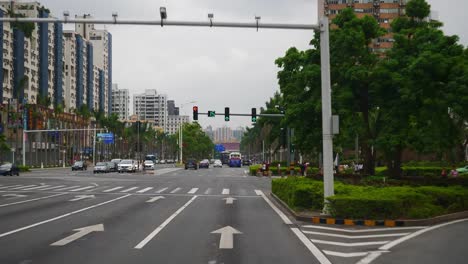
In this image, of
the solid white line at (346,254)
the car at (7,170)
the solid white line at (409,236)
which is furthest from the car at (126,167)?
the solid white line at (346,254)

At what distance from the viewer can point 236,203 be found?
24.3m

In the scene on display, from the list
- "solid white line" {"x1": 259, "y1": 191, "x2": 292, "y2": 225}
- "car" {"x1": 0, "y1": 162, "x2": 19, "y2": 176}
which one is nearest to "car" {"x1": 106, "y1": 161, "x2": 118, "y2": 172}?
"car" {"x1": 0, "y1": 162, "x2": 19, "y2": 176}

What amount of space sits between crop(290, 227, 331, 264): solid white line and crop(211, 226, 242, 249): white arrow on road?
1632mm

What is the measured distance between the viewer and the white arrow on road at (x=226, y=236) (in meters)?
12.0

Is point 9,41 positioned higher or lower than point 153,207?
higher

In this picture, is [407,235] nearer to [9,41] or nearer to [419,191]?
[419,191]

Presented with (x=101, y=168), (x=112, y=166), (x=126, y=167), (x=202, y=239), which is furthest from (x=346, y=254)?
(x=112, y=166)

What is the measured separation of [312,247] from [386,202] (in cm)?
540

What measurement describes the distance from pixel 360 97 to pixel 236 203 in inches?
349

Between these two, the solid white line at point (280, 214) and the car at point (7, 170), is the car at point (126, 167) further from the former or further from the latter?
the solid white line at point (280, 214)

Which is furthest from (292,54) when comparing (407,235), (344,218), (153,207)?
(407,235)

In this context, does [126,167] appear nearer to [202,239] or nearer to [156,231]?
[156,231]

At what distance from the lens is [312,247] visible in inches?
468

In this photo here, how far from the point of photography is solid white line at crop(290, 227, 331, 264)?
1037cm
